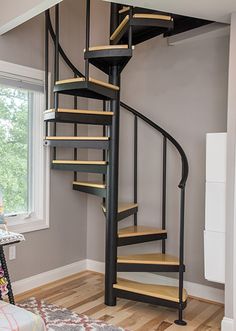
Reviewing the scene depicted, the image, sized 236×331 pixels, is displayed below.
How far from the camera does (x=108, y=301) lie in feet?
9.91

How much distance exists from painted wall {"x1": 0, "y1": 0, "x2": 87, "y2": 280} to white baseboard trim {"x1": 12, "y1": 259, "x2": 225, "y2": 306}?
0.20 feet

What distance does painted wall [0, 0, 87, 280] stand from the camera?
3.25 meters

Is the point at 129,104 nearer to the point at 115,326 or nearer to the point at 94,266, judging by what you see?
the point at 94,266

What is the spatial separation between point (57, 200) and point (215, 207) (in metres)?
1.71

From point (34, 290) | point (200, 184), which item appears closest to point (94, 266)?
point (34, 290)

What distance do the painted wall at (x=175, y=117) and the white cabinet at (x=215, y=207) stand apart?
1.83 ft

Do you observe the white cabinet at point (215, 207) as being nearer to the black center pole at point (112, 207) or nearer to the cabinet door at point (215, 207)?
the cabinet door at point (215, 207)

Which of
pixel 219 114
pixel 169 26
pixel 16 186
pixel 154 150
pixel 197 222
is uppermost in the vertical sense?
pixel 169 26

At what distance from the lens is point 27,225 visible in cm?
334

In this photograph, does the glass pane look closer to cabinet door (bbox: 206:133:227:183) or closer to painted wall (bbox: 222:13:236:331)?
cabinet door (bbox: 206:133:227:183)

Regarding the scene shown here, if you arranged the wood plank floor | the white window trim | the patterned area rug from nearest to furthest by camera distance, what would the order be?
the patterned area rug < the wood plank floor < the white window trim

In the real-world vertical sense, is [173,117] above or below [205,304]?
above

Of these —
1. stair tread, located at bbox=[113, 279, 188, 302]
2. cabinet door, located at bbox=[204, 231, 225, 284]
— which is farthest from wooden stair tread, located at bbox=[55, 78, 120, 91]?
stair tread, located at bbox=[113, 279, 188, 302]

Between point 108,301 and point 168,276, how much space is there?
27.6 inches
